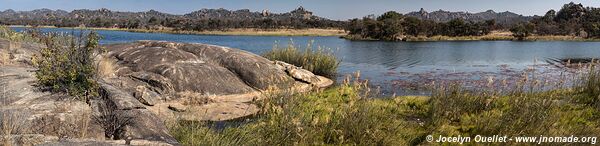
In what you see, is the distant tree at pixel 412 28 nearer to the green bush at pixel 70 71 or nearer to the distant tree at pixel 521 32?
the distant tree at pixel 521 32

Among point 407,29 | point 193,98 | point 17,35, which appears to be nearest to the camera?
point 193,98

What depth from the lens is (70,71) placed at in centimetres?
776

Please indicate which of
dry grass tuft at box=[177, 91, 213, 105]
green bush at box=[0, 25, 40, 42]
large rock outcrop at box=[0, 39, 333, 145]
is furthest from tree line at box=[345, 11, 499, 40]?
dry grass tuft at box=[177, 91, 213, 105]

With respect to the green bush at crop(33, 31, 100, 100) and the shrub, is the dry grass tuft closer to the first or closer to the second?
the green bush at crop(33, 31, 100, 100)

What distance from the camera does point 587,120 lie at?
884 centimetres

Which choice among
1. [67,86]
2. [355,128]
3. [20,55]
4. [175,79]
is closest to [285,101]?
[355,128]

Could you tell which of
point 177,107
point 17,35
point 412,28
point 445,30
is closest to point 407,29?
point 412,28

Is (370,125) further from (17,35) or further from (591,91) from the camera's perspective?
(17,35)

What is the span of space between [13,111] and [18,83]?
196 centimetres

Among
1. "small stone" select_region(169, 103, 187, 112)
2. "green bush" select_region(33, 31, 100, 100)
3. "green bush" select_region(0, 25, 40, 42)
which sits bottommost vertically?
"small stone" select_region(169, 103, 187, 112)

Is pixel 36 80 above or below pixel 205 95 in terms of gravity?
above

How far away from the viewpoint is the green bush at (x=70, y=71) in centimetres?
749

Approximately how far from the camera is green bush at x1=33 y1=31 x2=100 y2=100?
7.49 m

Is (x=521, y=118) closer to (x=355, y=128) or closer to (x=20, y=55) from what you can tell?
(x=355, y=128)
